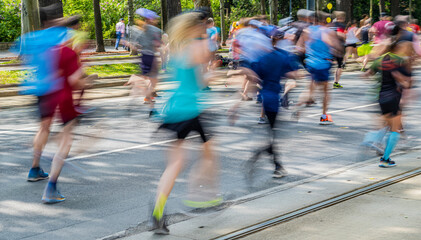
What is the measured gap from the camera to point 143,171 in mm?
7418

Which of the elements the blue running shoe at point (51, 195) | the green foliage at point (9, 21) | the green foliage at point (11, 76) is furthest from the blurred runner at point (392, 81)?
the green foliage at point (9, 21)

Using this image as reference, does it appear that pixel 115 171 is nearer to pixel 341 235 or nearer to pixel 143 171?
pixel 143 171

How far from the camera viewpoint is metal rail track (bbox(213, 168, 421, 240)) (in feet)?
16.3

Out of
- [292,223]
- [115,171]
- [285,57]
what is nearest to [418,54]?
[285,57]

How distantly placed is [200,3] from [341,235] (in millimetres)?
20386

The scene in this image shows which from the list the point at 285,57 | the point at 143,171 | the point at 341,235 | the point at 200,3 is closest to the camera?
the point at 341,235

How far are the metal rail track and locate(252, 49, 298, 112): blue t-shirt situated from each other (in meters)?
1.31

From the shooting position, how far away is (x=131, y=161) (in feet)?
26.3

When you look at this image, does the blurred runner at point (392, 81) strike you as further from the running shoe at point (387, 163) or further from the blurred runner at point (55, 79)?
the blurred runner at point (55, 79)

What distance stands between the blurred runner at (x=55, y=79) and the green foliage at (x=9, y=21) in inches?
1258

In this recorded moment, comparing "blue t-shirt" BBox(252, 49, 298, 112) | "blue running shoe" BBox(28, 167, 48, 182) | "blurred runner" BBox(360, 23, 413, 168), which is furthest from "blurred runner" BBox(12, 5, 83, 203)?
"blurred runner" BBox(360, 23, 413, 168)

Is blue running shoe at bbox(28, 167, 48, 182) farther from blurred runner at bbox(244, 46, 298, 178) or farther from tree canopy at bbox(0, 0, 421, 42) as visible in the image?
tree canopy at bbox(0, 0, 421, 42)

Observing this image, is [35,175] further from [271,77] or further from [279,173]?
[271,77]

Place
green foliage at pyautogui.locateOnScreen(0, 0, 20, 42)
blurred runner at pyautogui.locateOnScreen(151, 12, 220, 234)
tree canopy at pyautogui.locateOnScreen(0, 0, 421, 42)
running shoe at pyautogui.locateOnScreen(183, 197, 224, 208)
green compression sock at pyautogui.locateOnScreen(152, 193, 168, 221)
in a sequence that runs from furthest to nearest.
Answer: tree canopy at pyautogui.locateOnScreen(0, 0, 421, 42) → green foliage at pyautogui.locateOnScreen(0, 0, 20, 42) → running shoe at pyautogui.locateOnScreen(183, 197, 224, 208) → blurred runner at pyautogui.locateOnScreen(151, 12, 220, 234) → green compression sock at pyautogui.locateOnScreen(152, 193, 168, 221)
